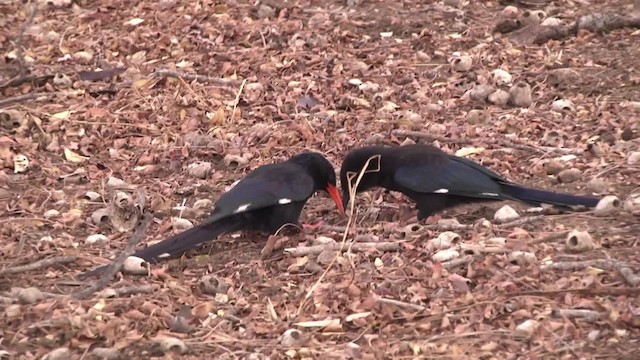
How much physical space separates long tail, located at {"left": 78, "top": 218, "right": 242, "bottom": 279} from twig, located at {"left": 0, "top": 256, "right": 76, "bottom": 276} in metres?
0.16

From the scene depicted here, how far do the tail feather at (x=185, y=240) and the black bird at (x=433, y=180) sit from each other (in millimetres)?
774

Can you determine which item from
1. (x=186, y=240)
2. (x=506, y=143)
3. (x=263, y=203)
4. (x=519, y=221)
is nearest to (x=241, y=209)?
Result: (x=263, y=203)

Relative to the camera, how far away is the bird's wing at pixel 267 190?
5.15 meters

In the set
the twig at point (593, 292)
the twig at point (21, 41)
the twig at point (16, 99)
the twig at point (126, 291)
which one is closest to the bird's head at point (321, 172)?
the twig at point (126, 291)

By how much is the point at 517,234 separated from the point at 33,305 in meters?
2.07

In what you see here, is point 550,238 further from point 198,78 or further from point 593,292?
point 198,78

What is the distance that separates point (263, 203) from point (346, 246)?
0.54 metres

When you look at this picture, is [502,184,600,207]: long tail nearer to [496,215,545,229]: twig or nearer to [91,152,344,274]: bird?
[496,215,545,229]: twig

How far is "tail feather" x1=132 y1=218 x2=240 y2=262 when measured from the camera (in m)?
4.93

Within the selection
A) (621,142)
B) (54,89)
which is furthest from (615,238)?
(54,89)

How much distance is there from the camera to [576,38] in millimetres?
7457

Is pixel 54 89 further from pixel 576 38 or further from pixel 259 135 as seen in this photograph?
pixel 576 38

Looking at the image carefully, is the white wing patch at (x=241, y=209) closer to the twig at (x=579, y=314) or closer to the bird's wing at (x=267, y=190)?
the bird's wing at (x=267, y=190)

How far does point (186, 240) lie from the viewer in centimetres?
502
